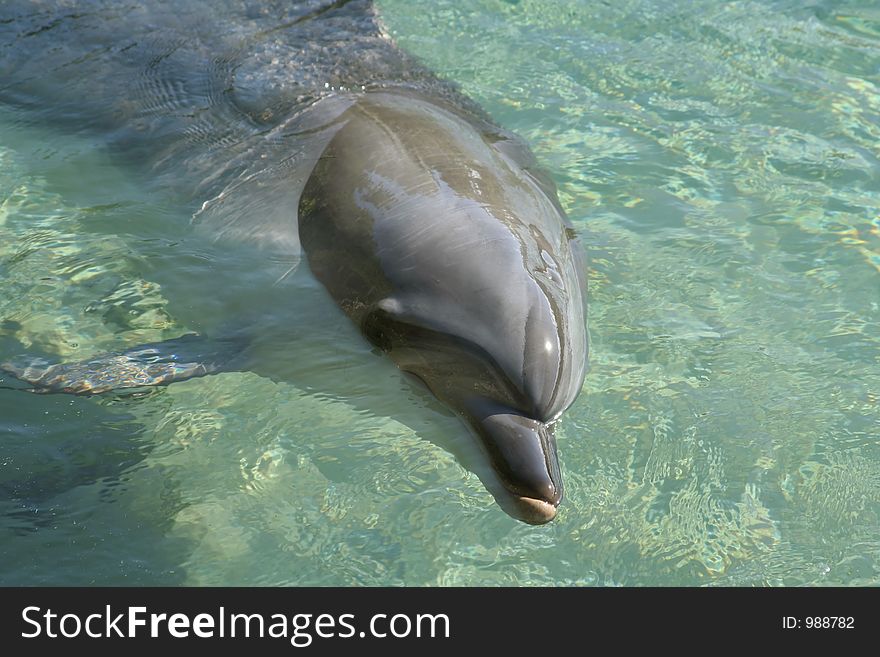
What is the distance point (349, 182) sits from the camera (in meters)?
5.27

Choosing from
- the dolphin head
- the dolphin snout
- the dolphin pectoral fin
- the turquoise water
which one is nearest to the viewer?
the dolphin snout

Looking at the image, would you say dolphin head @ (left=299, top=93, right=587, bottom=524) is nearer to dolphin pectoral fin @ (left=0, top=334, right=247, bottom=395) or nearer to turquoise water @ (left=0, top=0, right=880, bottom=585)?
turquoise water @ (left=0, top=0, right=880, bottom=585)

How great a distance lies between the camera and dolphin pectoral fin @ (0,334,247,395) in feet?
17.5

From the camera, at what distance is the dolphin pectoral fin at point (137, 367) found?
5.34 metres

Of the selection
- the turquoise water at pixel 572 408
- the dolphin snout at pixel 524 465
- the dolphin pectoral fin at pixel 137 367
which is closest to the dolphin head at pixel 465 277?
the dolphin snout at pixel 524 465

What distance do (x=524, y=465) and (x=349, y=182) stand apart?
73.3 inches

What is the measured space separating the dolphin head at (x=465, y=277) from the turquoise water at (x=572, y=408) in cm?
28

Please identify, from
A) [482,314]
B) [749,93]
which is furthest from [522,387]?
[749,93]

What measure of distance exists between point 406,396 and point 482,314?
719mm

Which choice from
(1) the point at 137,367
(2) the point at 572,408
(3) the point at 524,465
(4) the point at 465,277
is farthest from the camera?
(2) the point at 572,408

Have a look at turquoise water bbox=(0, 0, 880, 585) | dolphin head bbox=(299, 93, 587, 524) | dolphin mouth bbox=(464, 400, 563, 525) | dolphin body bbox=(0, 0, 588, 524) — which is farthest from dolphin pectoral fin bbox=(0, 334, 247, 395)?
dolphin mouth bbox=(464, 400, 563, 525)

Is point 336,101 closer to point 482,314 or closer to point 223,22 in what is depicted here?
point 223,22

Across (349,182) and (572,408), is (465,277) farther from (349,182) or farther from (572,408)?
(572,408)

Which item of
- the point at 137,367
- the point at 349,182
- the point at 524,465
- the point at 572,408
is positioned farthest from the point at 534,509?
the point at 137,367
